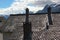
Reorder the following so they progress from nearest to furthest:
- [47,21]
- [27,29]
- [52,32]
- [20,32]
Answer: [27,29] < [52,32] < [20,32] < [47,21]

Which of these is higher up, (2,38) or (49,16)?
(49,16)

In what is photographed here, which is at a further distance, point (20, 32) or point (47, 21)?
point (47, 21)

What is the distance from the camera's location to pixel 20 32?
4894cm

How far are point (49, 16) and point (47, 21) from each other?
158 cm

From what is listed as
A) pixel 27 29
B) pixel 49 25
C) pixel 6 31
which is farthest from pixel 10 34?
pixel 27 29

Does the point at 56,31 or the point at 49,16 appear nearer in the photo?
the point at 56,31

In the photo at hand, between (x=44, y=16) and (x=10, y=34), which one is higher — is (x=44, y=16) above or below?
above

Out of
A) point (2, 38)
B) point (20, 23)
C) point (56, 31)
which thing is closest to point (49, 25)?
point (56, 31)

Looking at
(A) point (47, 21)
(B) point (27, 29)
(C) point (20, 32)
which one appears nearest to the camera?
(B) point (27, 29)

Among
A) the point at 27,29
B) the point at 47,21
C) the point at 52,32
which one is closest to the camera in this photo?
the point at 27,29

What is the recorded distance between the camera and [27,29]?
40.8 m

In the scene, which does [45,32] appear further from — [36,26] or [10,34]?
[10,34]

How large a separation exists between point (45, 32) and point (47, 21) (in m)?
7.54

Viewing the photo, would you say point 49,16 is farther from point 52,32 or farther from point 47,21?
point 52,32
